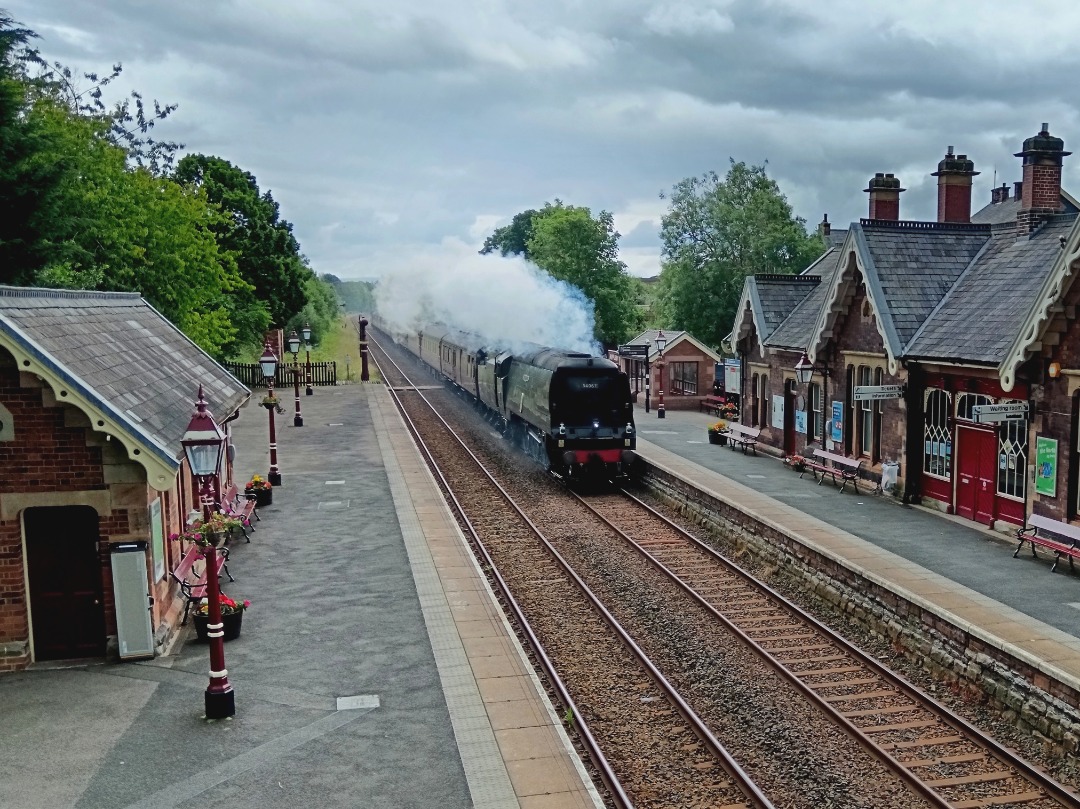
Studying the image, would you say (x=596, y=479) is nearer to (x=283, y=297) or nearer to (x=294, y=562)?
(x=294, y=562)

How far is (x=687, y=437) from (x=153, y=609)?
74.0 ft

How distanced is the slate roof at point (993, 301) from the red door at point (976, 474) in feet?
5.52

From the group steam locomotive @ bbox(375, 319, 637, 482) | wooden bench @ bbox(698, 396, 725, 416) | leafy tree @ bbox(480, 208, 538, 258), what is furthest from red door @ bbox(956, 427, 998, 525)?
leafy tree @ bbox(480, 208, 538, 258)

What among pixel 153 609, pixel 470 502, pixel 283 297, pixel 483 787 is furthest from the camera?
pixel 283 297

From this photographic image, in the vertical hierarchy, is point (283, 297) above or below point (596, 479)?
above

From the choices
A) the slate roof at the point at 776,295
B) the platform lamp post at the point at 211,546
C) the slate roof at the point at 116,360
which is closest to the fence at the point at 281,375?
the slate roof at the point at 776,295

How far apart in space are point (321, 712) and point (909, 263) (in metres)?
18.1

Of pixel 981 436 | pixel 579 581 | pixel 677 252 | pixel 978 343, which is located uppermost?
pixel 677 252

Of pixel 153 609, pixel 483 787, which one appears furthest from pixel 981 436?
pixel 153 609

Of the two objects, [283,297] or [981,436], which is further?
[283,297]

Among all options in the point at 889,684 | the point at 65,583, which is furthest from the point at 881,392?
the point at 65,583

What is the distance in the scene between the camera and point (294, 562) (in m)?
16.2

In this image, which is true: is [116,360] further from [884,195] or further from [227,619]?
[884,195]

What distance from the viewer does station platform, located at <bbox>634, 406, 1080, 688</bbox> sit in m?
12.0
